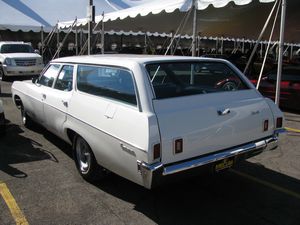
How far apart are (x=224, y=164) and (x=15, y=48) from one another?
15.3 metres

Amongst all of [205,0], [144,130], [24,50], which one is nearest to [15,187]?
[144,130]

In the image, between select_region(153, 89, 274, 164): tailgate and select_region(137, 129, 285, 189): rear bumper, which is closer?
select_region(137, 129, 285, 189): rear bumper

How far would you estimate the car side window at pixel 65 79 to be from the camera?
4.97 metres

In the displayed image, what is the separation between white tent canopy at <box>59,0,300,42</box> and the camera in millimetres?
11248

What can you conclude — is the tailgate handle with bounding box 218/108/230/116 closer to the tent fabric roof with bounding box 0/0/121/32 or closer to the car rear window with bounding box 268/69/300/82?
the car rear window with bounding box 268/69/300/82

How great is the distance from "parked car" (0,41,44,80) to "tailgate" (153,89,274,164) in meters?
13.2

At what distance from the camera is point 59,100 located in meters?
5.02

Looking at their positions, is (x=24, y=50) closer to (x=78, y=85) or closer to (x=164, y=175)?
(x=78, y=85)

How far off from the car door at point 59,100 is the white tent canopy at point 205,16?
6188mm

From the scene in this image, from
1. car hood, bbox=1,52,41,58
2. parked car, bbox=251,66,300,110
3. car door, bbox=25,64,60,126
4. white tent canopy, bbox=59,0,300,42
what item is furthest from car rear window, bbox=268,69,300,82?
car hood, bbox=1,52,41,58

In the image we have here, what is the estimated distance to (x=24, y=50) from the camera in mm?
17109

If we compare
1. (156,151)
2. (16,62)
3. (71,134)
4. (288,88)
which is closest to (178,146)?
(156,151)

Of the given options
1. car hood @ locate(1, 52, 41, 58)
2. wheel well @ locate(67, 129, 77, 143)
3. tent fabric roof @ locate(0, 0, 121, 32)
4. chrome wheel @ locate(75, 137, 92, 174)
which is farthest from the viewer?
tent fabric roof @ locate(0, 0, 121, 32)

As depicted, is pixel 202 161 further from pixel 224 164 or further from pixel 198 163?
pixel 224 164
